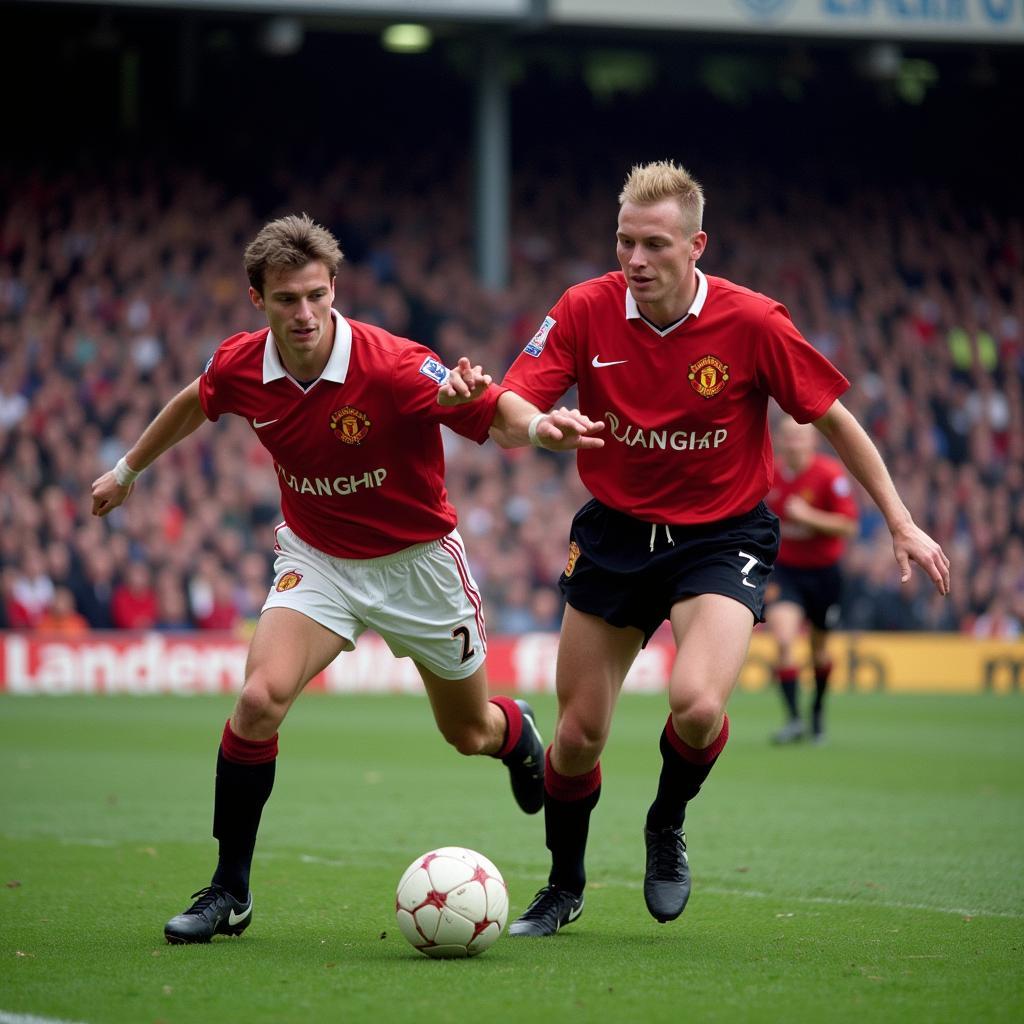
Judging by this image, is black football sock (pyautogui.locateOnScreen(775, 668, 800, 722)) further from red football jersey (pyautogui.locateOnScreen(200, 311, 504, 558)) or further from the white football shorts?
red football jersey (pyautogui.locateOnScreen(200, 311, 504, 558))

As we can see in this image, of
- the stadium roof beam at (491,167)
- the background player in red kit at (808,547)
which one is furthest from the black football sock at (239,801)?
the stadium roof beam at (491,167)

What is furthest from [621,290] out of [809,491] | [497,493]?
[497,493]

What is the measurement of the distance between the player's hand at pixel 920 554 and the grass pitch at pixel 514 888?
128cm

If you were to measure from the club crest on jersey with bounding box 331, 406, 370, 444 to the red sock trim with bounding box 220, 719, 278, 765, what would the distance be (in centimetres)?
112

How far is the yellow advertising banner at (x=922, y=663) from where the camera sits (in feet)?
74.9

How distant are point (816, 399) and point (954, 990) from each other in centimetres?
213

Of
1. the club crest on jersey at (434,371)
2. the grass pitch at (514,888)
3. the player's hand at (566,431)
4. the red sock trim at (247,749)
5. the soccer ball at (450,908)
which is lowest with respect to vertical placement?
the grass pitch at (514,888)

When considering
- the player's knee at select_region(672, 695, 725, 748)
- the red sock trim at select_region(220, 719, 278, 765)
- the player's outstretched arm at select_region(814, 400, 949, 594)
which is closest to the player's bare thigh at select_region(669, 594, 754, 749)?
the player's knee at select_region(672, 695, 725, 748)

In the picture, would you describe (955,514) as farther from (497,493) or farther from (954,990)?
(954,990)

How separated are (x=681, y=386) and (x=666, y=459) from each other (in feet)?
0.89

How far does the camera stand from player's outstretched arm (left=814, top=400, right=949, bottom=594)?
589 cm

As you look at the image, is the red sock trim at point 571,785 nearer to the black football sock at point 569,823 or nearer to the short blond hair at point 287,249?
the black football sock at point 569,823

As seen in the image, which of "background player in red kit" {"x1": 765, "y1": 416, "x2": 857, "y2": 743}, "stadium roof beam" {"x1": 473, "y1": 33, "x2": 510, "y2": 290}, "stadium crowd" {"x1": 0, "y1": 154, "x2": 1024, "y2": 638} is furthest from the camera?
"stadium roof beam" {"x1": 473, "y1": 33, "x2": 510, "y2": 290}

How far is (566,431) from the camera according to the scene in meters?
5.71
